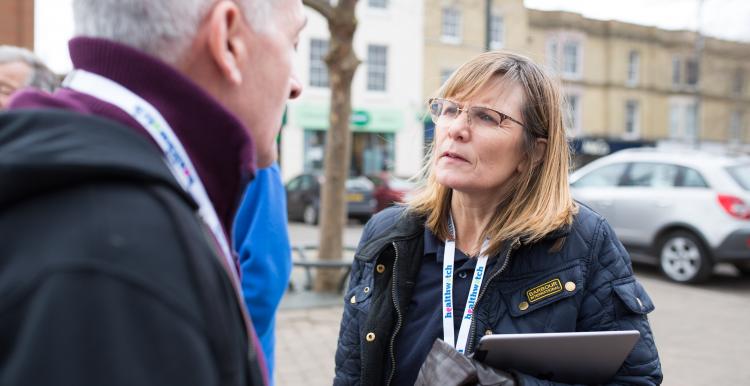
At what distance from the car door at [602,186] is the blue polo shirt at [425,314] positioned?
7623 millimetres

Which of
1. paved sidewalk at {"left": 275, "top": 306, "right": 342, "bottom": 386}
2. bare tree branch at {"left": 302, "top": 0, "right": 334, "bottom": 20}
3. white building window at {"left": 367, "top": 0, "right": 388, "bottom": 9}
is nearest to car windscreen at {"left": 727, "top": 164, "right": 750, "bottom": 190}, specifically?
paved sidewalk at {"left": 275, "top": 306, "right": 342, "bottom": 386}

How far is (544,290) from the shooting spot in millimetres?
1805

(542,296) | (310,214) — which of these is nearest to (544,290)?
(542,296)

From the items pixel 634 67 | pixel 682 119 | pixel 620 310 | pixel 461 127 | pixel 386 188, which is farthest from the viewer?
pixel 682 119

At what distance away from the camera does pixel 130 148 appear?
783mm

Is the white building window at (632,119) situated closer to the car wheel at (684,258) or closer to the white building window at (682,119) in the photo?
the white building window at (682,119)

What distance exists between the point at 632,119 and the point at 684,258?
2524 cm

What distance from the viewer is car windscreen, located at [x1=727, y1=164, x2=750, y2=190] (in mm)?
7742

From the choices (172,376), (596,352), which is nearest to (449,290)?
(596,352)

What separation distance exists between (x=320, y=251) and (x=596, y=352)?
5594 millimetres

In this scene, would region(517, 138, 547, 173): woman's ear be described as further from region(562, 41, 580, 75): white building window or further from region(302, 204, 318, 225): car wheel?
A: region(562, 41, 580, 75): white building window

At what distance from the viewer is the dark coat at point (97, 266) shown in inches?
26.8

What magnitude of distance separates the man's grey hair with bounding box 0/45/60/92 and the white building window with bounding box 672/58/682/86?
1372 inches

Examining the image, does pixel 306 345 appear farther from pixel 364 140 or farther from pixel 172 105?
pixel 364 140
